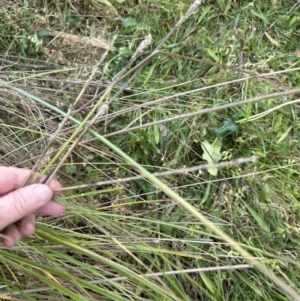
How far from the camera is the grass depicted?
1.34 meters

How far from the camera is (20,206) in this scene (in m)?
0.86

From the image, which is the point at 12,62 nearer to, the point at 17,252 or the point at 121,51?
the point at 121,51

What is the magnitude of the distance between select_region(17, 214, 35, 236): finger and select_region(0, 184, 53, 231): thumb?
68mm

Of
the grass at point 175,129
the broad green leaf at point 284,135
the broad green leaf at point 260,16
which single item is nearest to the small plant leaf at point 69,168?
the grass at point 175,129

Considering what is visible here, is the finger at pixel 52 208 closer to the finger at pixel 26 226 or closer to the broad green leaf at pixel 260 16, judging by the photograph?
the finger at pixel 26 226

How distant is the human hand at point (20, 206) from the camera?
0.85 meters

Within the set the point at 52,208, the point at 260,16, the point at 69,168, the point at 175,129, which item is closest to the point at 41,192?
the point at 52,208

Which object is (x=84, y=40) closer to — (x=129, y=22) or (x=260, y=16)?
(x=129, y=22)

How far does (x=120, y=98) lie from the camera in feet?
4.63

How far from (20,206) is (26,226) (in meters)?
0.10

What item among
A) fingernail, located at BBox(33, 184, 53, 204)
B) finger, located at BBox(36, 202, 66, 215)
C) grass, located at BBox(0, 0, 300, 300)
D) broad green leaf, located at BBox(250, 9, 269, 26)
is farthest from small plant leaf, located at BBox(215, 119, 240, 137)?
fingernail, located at BBox(33, 184, 53, 204)

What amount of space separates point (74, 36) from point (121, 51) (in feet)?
0.58

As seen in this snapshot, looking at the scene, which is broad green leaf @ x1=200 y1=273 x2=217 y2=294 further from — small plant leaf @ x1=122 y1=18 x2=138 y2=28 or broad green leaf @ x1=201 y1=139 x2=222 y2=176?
small plant leaf @ x1=122 y1=18 x2=138 y2=28

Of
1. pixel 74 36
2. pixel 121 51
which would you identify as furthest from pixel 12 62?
pixel 121 51
